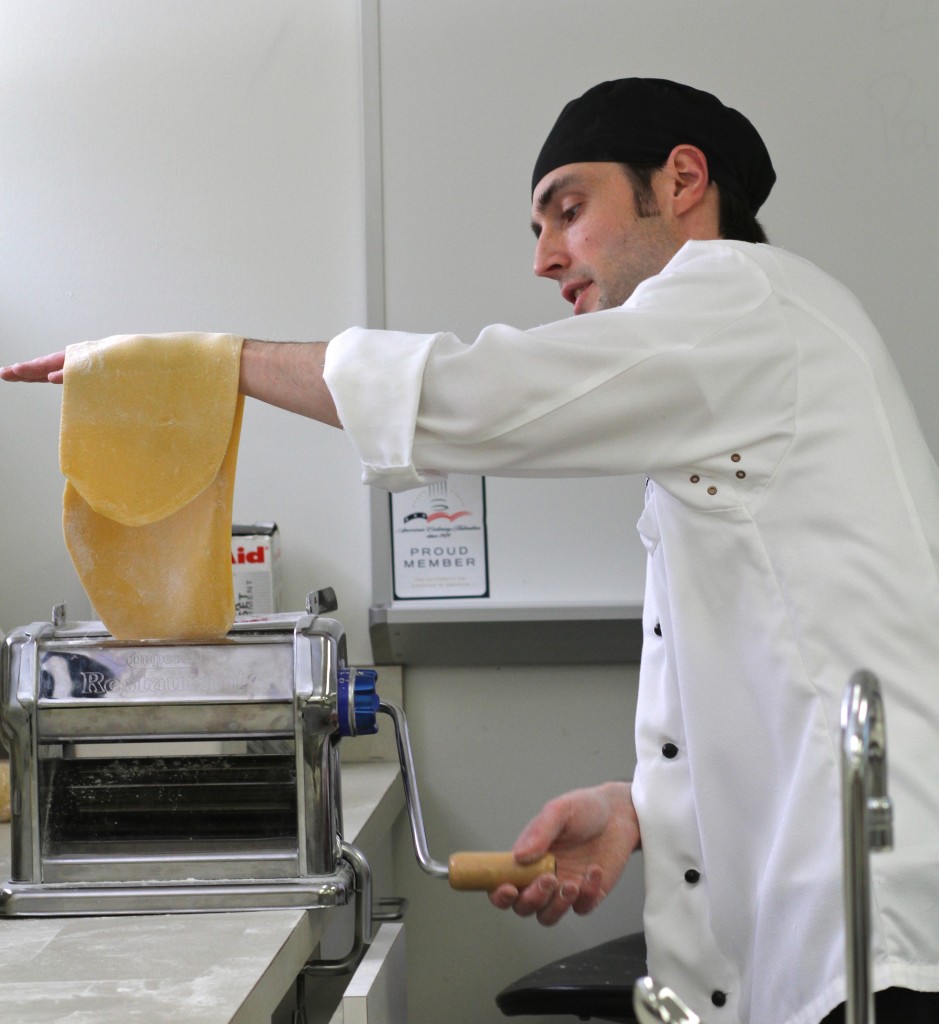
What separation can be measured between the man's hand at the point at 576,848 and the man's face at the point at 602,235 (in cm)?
51

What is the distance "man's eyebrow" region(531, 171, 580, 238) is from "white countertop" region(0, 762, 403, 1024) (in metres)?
0.75

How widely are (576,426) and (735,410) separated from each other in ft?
0.43

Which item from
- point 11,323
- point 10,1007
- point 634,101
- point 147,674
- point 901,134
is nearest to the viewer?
point 10,1007

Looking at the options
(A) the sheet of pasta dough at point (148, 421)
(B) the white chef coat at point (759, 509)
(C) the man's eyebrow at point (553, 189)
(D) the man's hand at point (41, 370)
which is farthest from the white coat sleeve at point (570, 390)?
(C) the man's eyebrow at point (553, 189)

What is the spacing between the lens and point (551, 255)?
1233mm

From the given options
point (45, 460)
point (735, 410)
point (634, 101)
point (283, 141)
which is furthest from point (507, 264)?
point (735, 410)

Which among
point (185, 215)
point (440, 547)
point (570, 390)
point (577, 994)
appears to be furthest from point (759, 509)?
point (185, 215)

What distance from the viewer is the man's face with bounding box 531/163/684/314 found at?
3.87 feet

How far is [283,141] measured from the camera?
1.91 meters

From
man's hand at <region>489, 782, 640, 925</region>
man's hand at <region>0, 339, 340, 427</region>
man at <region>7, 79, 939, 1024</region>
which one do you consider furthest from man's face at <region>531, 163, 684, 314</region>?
man's hand at <region>489, 782, 640, 925</region>

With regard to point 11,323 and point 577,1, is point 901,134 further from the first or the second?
point 11,323

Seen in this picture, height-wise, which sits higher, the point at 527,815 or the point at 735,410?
the point at 735,410

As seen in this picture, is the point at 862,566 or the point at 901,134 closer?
the point at 862,566

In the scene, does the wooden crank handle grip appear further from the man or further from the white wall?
the white wall
